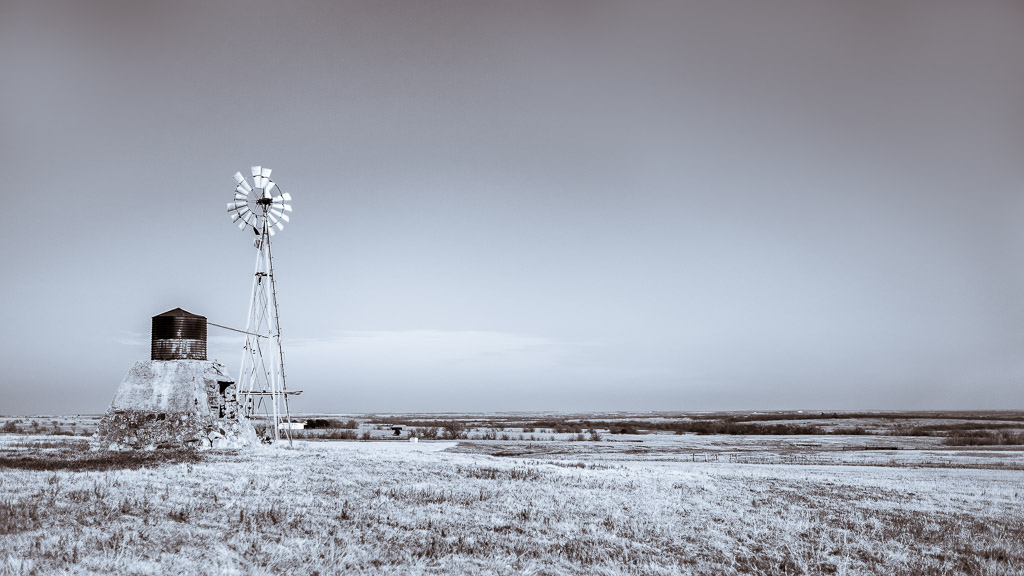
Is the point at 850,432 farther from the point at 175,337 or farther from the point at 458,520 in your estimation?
the point at 458,520

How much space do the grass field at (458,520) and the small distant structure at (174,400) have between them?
352 cm

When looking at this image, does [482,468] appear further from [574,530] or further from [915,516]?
[915,516]

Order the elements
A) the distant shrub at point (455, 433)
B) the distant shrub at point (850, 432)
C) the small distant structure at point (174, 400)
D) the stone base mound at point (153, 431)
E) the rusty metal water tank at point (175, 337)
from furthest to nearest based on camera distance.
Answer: the distant shrub at point (850, 432)
the distant shrub at point (455, 433)
the rusty metal water tank at point (175, 337)
the small distant structure at point (174, 400)
the stone base mound at point (153, 431)

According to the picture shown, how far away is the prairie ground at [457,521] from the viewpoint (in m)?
10.8

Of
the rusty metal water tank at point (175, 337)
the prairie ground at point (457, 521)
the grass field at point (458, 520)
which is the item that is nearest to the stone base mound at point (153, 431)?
the rusty metal water tank at point (175, 337)

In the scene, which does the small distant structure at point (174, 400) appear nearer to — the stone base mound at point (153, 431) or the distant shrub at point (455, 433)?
the stone base mound at point (153, 431)

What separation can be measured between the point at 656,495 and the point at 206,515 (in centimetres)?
1158

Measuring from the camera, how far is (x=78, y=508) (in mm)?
12156

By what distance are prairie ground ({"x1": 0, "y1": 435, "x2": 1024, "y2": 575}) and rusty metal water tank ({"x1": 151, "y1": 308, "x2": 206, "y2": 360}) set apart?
645 cm

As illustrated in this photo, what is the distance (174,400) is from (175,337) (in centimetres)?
288

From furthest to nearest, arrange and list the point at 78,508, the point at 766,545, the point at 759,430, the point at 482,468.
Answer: the point at 759,430, the point at 482,468, the point at 766,545, the point at 78,508

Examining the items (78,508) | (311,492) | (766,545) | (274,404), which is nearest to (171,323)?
(274,404)

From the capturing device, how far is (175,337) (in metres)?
29.7

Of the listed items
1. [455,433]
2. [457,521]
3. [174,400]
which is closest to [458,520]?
[457,521]
